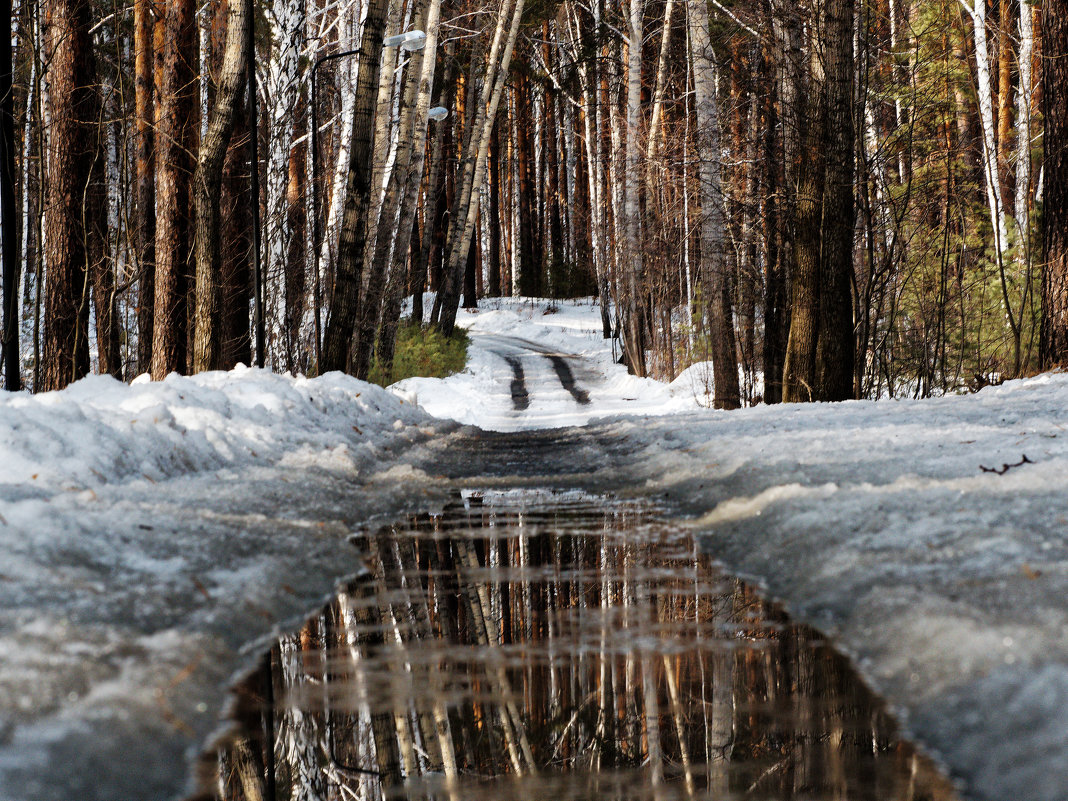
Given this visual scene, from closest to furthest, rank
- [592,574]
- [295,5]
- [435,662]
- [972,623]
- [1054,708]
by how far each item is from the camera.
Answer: [1054,708]
[972,623]
[435,662]
[592,574]
[295,5]

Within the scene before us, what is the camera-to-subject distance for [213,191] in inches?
539

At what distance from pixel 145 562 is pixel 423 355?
21.9 m

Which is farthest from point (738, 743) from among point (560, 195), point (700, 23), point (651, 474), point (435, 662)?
point (560, 195)

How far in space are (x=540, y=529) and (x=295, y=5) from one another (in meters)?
13.9

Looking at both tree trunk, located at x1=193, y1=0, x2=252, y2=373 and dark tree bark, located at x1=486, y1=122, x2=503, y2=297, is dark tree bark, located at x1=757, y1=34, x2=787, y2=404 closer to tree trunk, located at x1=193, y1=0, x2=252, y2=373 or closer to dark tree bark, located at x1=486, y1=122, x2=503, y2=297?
tree trunk, located at x1=193, y1=0, x2=252, y2=373

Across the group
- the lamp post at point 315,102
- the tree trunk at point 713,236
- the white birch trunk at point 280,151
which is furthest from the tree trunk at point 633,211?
the white birch trunk at point 280,151

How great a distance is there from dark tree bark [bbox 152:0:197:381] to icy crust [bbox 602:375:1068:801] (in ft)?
34.2

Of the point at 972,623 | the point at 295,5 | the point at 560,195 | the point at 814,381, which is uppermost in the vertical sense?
the point at 560,195

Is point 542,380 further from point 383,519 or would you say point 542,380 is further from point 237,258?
point 383,519

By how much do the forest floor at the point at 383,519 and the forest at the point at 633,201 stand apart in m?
3.46

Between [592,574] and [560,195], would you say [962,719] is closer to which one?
[592,574]

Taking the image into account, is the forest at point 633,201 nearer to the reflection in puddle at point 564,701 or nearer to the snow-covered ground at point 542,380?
the snow-covered ground at point 542,380

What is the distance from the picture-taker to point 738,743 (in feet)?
7.98

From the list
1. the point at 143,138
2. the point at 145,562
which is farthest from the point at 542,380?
the point at 145,562
